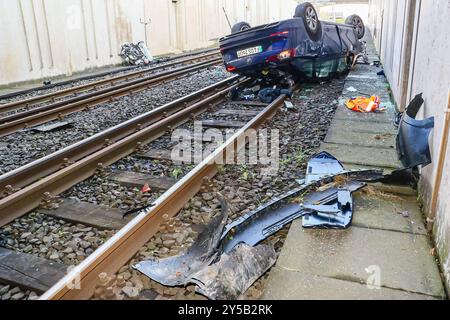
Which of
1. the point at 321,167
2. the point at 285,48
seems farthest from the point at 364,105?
the point at 321,167

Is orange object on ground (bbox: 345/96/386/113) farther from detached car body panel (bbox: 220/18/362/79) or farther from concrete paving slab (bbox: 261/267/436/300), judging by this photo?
concrete paving slab (bbox: 261/267/436/300)

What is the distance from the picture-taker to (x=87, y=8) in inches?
661

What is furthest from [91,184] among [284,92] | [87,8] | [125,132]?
[87,8]

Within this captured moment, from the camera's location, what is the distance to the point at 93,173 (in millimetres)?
4570

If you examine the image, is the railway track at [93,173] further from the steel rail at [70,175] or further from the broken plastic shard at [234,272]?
the broken plastic shard at [234,272]

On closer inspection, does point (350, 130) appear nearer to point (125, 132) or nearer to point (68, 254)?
point (125, 132)

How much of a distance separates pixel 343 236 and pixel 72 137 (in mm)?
4726

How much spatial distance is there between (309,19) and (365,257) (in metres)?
7.27

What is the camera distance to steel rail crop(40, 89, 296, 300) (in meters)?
2.43

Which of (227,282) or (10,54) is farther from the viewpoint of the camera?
(10,54)

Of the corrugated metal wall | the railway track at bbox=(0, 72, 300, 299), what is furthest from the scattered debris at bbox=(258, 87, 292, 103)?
the corrugated metal wall

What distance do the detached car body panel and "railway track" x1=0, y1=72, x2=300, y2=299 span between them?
1.73 m

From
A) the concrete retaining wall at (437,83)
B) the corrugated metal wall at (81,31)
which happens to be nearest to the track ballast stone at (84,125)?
the concrete retaining wall at (437,83)

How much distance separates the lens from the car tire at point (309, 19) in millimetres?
8672
